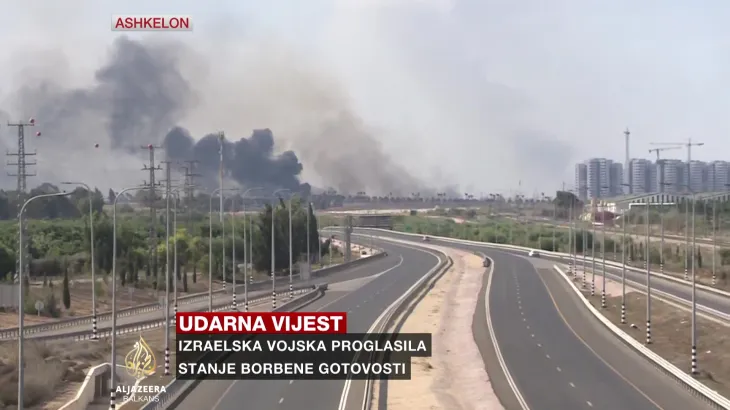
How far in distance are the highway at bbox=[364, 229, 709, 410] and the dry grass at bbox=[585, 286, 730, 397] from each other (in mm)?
1720

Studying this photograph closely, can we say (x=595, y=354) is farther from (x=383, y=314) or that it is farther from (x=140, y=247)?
(x=140, y=247)

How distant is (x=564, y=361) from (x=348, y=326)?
1513 centimetres

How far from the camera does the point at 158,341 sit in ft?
155

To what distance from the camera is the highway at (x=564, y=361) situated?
→ 34.2 metres

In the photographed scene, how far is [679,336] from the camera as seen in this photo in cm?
5647

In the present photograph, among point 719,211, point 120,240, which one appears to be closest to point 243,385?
point 120,240

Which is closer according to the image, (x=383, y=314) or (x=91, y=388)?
(x=91, y=388)

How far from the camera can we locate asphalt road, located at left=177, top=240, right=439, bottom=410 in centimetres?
3093

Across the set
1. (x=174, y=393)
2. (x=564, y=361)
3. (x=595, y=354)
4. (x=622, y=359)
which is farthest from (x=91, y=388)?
(x=595, y=354)

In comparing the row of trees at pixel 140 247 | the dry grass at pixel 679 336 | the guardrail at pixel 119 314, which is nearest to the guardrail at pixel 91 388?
the guardrail at pixel 119 314

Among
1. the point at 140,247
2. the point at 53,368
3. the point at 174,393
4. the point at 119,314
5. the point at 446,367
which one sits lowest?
the point at 446,367

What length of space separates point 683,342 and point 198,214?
316ft

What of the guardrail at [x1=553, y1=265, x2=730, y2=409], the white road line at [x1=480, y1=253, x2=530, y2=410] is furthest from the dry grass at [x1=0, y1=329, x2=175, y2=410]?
the guardrail at [x1=553, y1=265, x2=730, y2=409]

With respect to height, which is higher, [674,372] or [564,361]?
[674,372]
